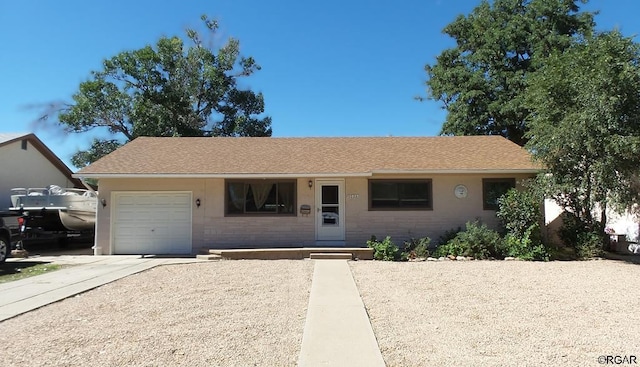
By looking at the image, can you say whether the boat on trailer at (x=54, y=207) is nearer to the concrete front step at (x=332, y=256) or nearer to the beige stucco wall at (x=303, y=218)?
the beige stucco wall at (x=303, y=218)

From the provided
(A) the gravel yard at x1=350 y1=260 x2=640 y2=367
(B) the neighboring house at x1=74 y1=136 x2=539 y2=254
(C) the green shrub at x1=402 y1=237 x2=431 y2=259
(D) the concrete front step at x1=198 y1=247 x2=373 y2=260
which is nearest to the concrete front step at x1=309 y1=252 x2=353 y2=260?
(D) the concrete front step at x1=198 y1=247 x2=373 y2=260

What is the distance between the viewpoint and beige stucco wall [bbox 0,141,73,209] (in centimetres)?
1845

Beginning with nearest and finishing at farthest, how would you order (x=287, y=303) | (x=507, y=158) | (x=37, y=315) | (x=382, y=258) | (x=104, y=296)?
(x=37, y=315), (x=287, y=303), (x=104, y=296), (x=382, y=258), (x=507, y=158)

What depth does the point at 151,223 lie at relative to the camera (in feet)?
47.0

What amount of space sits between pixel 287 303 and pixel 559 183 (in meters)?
9.78

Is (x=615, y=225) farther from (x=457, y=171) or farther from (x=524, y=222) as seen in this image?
(x=457, y=171)

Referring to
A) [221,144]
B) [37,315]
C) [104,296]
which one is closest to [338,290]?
[104,296]

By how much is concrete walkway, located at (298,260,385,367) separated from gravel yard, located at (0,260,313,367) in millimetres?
181

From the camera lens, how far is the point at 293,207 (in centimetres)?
1425

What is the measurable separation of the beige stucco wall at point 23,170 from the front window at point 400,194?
1575cm

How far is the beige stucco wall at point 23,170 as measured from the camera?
18.5 m

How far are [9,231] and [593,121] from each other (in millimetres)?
16444

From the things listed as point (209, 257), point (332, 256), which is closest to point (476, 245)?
point (332, 256)

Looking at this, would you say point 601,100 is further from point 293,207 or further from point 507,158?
point 293,207
